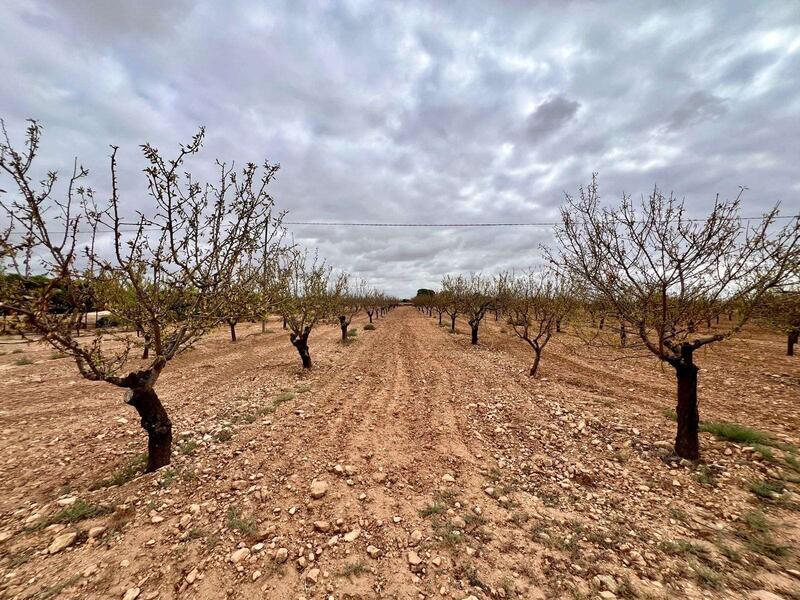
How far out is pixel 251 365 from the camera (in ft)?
54.3

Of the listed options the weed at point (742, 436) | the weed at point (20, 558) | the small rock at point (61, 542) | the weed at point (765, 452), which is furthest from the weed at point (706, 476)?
the weed at point (20, 558)

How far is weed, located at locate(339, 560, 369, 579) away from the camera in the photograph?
3891 millimetres

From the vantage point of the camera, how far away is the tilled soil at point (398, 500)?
12.5 ft

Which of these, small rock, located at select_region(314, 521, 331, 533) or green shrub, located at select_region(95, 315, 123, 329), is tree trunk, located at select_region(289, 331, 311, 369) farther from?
small rock, located at select_region(314, 521, 331, 533)

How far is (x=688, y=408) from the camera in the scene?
21.0ft

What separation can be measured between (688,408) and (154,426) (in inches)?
426

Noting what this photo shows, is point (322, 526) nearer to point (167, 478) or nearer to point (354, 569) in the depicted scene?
point (354, 569)

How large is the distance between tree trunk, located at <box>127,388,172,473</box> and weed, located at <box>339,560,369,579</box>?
15.1ft

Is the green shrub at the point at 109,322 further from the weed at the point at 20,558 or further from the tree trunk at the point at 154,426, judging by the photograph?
the weed at the point at 20,558

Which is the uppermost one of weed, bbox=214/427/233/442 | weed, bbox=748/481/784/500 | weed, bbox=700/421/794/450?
weed, bbox=700/421/794/450

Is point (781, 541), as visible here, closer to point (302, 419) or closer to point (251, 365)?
point (302, 419)

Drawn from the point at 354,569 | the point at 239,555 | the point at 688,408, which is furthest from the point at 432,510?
the point at 688,408

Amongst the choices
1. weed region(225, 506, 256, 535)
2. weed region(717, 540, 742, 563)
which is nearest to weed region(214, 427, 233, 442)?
weed region(225, 506, 256, 535)

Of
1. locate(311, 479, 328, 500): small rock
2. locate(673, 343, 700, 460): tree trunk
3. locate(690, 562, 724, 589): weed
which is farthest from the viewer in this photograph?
locate(673, 343, 700, 460): tree trunk
